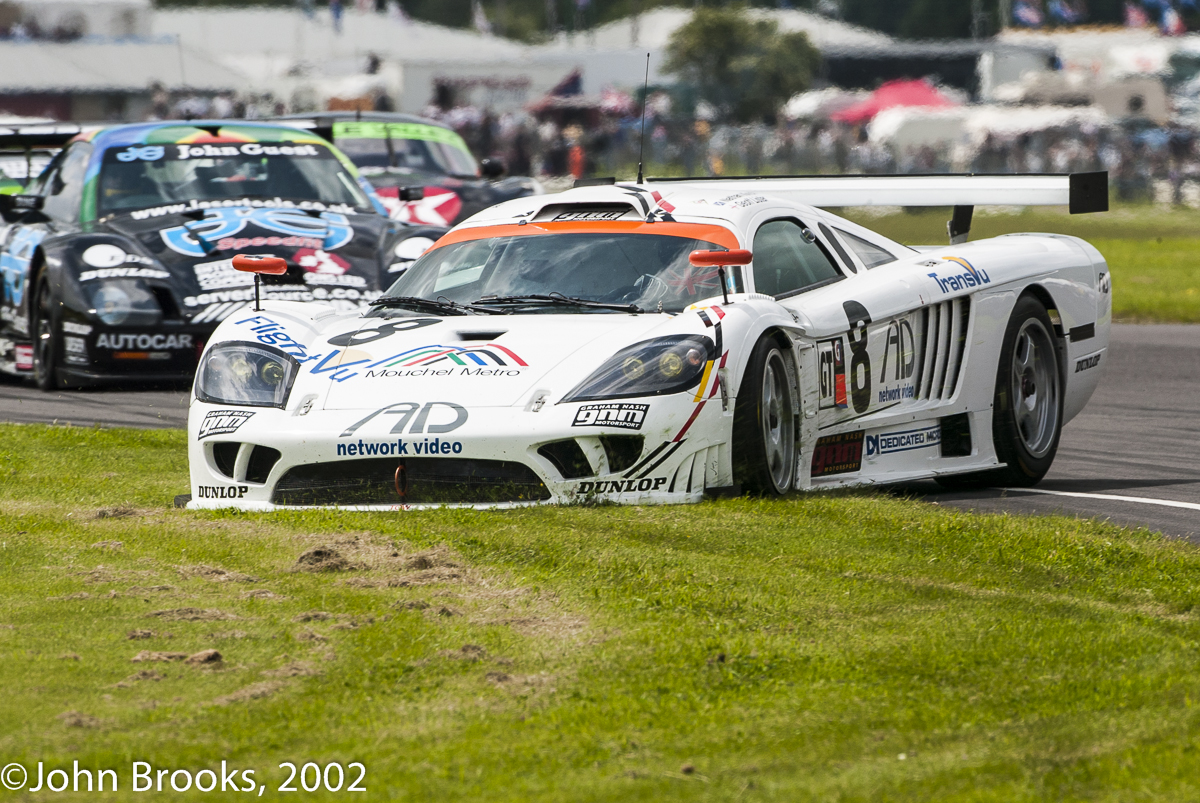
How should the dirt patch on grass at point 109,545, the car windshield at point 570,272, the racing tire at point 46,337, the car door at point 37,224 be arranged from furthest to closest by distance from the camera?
1. the car door at point 37,224
2. the racing tire at point 46,337
3. the car windshield at point 570,272
4. the dirt patch on grass at point 109,545

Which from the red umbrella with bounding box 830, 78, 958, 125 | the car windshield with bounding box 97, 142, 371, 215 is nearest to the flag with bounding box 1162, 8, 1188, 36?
the red umbrella with bounding box 830, 78, 958, 125

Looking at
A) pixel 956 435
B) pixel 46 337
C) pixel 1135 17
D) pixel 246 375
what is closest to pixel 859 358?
pixel 956 435

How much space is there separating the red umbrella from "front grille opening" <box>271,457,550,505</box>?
2946 cm

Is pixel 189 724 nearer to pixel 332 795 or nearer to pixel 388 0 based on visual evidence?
pixel 332 795

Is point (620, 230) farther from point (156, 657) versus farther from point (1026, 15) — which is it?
point (1026, 15)

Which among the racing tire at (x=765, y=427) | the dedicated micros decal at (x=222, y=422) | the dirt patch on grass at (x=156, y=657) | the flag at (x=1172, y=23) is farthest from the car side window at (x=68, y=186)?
the flag at (x=1172, y=23)

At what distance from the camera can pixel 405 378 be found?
619cm

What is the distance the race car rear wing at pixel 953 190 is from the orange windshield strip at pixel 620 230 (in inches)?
41.3

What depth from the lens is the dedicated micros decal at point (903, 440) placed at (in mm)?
7047

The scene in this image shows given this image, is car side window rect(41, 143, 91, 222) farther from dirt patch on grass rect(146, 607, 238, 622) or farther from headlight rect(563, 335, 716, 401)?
dirt patch on grass rect(146, 607, 238, 622)

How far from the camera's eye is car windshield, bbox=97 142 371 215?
1154cm

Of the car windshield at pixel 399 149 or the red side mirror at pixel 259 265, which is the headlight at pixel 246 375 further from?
the car windshield at pixel 399 149

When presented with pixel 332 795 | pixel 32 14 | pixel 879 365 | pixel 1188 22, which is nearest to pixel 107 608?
pixel 332 795

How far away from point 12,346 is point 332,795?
878cm
